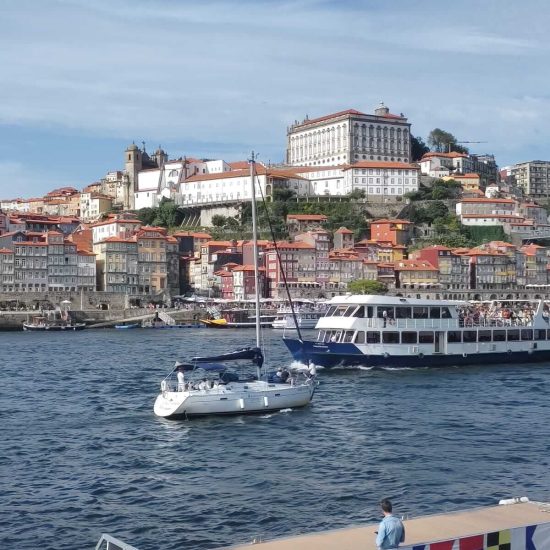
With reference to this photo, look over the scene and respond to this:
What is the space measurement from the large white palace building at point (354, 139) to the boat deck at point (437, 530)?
130247mm

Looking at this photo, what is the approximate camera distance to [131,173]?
15000 cm

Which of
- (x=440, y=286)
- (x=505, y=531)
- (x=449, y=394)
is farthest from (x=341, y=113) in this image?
(x=505, y=531)

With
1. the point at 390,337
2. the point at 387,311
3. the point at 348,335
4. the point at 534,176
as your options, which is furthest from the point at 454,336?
the point at 534,176

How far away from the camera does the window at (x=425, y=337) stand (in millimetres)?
43750

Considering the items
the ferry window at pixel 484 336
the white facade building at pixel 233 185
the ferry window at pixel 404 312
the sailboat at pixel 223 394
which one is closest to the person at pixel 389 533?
the sailboat at pixel 223 394

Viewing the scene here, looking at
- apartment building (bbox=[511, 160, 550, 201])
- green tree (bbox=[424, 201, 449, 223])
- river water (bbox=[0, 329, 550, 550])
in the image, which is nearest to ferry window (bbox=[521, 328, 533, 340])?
river water (bbox=[0, 329, 550, 550])

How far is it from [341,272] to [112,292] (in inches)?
1083

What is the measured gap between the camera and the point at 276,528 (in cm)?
1725

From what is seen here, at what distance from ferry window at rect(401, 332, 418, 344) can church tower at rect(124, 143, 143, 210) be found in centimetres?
10978

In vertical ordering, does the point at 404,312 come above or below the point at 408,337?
above

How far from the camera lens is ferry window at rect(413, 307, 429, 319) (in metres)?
43.6

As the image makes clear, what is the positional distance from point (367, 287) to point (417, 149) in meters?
61.0

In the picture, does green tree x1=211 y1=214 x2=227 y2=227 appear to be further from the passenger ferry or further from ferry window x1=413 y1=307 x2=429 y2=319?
ferry window x1=413 y1=307 x2=429 y2=319

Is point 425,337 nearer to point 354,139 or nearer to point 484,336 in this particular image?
point 484,336
